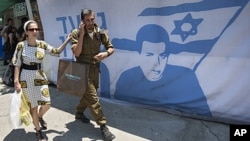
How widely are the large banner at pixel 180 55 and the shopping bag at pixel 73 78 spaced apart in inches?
51.4

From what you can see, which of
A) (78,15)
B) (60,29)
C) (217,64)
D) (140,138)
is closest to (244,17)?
(217,64)

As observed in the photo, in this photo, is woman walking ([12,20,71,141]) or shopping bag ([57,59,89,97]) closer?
woman walking ([12,20,71,141])

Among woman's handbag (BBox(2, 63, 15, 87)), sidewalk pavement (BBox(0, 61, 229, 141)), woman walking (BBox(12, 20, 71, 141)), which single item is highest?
woman walking (BBox(12, 20, 71, 141))

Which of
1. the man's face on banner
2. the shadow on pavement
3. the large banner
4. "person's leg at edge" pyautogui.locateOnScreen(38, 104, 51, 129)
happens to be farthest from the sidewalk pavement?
the man's face on banner

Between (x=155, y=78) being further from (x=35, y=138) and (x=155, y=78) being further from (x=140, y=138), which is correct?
(x=35, y=138)

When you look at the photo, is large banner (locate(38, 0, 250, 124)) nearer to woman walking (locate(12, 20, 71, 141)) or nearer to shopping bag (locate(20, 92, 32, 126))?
woman walking (locate(12, 20, 71, 141))

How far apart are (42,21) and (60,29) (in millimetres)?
643

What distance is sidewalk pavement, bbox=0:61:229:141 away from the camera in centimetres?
435

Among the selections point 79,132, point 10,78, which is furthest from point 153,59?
point 10,78

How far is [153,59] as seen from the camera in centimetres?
518

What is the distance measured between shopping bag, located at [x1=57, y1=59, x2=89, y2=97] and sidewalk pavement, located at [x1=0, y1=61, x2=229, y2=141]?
59cm

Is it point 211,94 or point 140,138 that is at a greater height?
point 211,94

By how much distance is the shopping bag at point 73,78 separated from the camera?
4.26m

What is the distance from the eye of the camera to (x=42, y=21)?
6.99 meters
